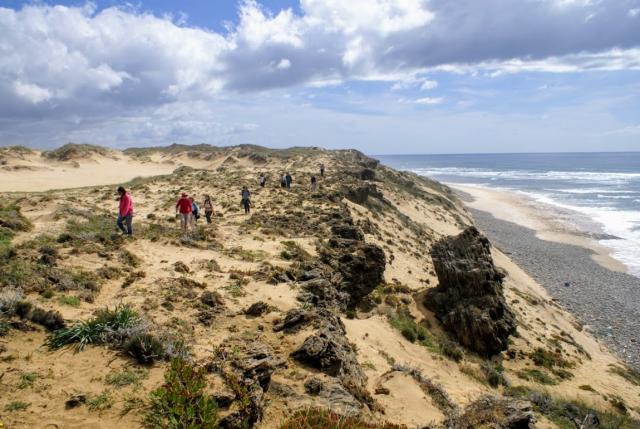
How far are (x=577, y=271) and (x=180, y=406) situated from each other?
3665 cm

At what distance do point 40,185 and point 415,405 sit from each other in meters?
39.8

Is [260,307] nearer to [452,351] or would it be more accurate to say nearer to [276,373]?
[276,373]

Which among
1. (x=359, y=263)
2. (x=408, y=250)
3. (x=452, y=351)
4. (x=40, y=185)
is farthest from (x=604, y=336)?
(x=40, y=185)

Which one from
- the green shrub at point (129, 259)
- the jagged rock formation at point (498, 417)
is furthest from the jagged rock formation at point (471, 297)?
the green shrub at point (129, 259)

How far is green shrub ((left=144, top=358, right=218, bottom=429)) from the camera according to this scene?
514 centimetres

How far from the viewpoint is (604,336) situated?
22500 millimetres

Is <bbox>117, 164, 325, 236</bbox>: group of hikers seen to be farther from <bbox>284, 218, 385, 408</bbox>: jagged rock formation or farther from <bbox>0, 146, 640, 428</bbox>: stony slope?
<bbox>284, 218, 385, 408</bbox>: jagged rock formation

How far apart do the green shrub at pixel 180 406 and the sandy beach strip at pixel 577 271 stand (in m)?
22.5

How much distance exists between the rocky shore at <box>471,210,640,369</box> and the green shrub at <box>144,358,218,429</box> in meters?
22.3

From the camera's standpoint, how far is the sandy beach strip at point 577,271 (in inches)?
921

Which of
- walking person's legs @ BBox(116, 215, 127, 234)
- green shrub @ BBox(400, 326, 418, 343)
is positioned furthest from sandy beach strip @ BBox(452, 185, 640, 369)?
walking person's legs @ BBox(116, 215, 127, 234)

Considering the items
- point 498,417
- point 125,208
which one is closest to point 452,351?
point 498,417

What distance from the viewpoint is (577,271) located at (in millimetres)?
33344

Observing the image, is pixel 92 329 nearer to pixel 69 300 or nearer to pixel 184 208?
pixel 69 300
